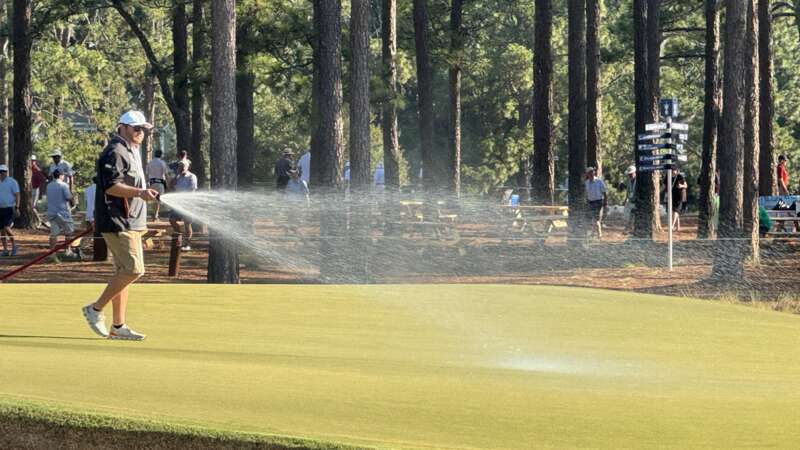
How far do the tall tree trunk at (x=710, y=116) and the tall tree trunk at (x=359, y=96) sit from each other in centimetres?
981

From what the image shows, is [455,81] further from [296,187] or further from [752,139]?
[752,139]

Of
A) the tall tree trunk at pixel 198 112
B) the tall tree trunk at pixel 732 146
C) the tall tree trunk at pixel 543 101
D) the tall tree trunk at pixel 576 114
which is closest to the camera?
the tall tree trunk at pixel 732 146

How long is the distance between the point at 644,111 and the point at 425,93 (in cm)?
933

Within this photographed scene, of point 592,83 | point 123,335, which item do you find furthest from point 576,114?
point 123,335

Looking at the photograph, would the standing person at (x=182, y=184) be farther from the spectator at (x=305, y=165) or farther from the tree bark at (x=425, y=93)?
the tree bark at (x=425, y=93)

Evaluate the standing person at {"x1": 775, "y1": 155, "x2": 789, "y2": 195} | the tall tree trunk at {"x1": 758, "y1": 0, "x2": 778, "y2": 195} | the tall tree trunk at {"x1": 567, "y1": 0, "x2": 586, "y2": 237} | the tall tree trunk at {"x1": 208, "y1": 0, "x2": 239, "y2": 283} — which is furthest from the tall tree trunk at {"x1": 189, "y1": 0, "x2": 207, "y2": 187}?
the standing person at {"x1": 775, "y1": 155, "x2": 789, "y2": 195}

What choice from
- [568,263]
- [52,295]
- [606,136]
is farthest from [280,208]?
[606,136]

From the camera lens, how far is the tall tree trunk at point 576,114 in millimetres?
35688

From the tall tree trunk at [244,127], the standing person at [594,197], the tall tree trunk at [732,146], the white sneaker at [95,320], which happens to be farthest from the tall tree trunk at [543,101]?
the white sneaker at [95,320]

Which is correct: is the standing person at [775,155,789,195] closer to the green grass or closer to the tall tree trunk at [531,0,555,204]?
the tall tree trunk at [531,0,555,204]

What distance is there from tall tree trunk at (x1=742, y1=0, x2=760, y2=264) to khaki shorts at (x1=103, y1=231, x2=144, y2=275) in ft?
61.6

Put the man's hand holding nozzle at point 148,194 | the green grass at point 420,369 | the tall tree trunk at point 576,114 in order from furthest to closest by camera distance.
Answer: the tall tree trunk at point 576,114 → the man's hand holding nozzle at point 148,194 → the green grass at point 420,369

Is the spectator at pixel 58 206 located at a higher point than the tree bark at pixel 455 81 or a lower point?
lower

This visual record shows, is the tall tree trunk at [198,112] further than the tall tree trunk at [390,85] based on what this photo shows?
Yes
